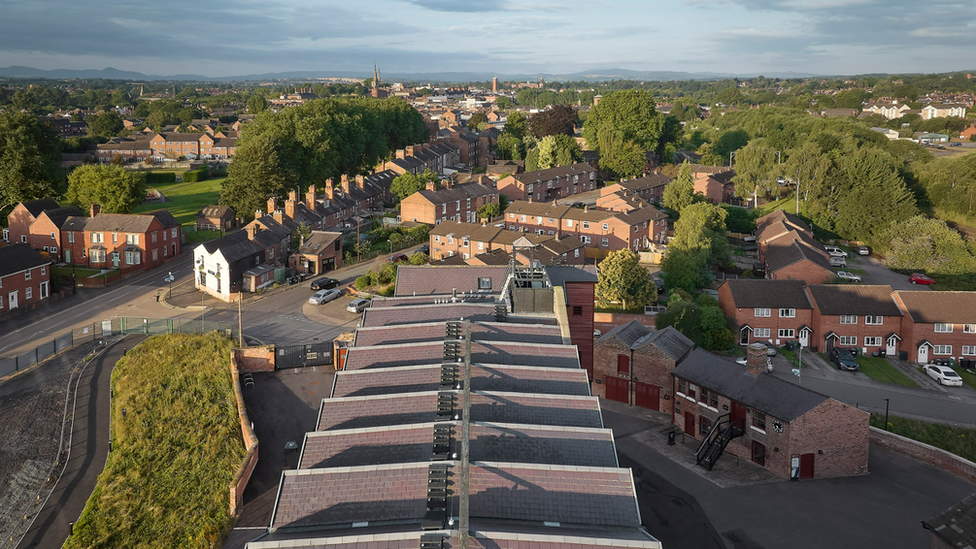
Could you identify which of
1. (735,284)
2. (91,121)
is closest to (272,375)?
(735,284)

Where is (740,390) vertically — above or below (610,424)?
above

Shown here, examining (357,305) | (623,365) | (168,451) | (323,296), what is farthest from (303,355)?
(623,365)

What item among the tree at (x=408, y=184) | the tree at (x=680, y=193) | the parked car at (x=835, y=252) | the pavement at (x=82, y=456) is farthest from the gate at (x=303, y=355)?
the parked car at (x=835, y=252)

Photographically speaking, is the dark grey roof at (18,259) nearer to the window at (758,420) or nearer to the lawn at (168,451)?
the lawn at (168,451)

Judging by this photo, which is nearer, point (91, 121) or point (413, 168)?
point (413, 168)

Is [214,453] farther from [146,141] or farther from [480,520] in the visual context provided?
[146,141]

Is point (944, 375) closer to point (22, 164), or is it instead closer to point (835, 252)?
point (835, 252)
